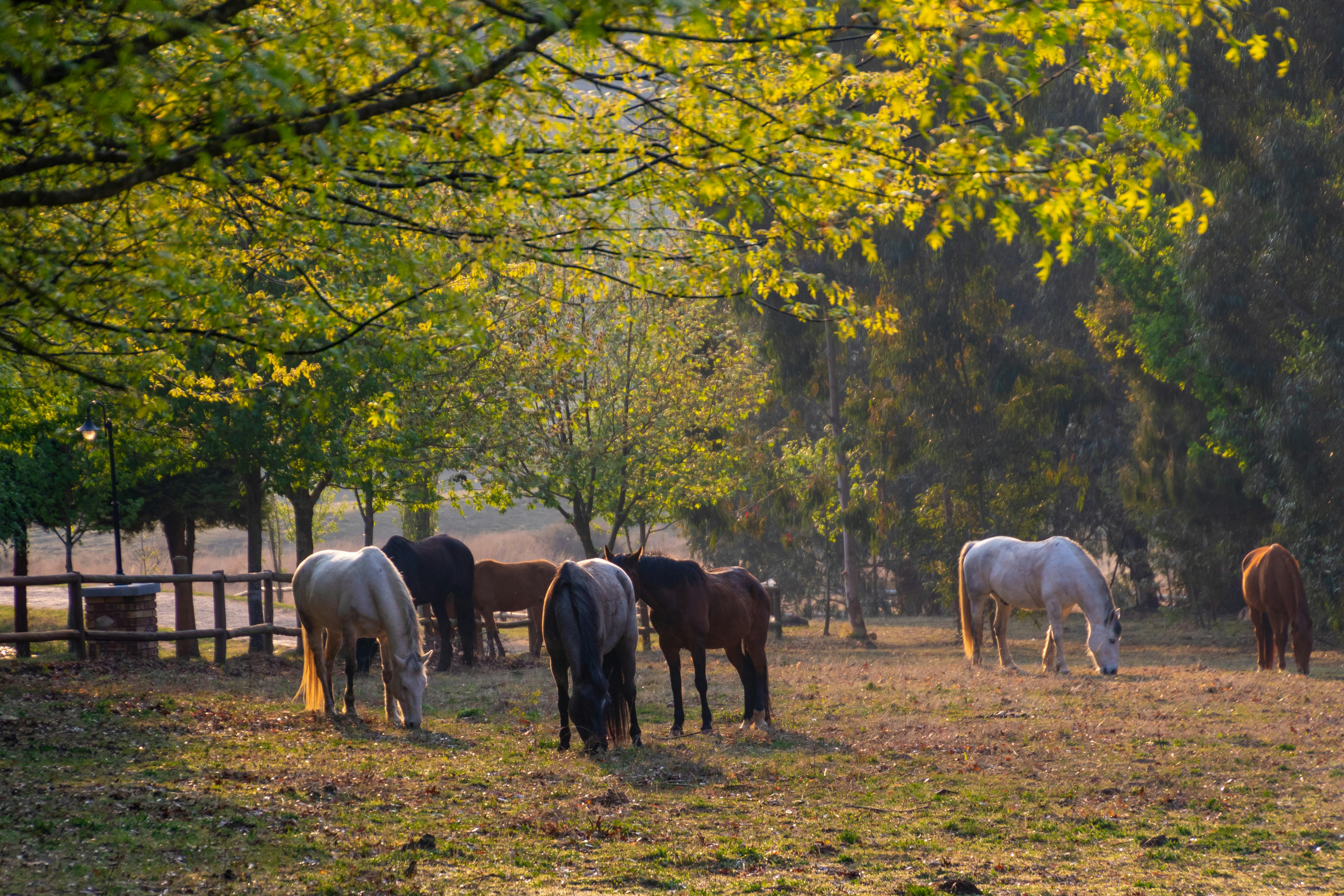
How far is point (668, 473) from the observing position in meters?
23.3

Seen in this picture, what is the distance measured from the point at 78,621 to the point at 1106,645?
14534 millimetres

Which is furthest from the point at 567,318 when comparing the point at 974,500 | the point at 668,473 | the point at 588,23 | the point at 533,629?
the point at 588,23

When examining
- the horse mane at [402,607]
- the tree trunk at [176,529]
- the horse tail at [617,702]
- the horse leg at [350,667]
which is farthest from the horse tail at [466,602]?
the tree trunk at [176,529]

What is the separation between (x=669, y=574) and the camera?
1021cm

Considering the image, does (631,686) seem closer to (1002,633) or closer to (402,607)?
(402,607)

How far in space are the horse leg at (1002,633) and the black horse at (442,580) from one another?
859 cm

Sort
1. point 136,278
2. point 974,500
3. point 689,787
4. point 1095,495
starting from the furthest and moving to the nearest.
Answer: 1. point 1095,495
2. point 974,500
3. point 689,787
4. point 136,278

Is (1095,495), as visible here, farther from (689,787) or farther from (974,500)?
(689,787)

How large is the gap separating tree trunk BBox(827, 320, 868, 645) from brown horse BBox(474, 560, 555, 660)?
8810 millimetres

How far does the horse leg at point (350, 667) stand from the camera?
414 inches

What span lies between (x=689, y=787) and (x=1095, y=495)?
26.2 metres

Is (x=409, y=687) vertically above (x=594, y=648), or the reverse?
(x=594, y=648)

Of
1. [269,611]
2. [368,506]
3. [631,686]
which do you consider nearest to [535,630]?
[269,611]

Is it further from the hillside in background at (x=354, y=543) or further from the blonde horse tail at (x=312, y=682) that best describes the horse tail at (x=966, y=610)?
the hillside in background at (x=354, y=543)
